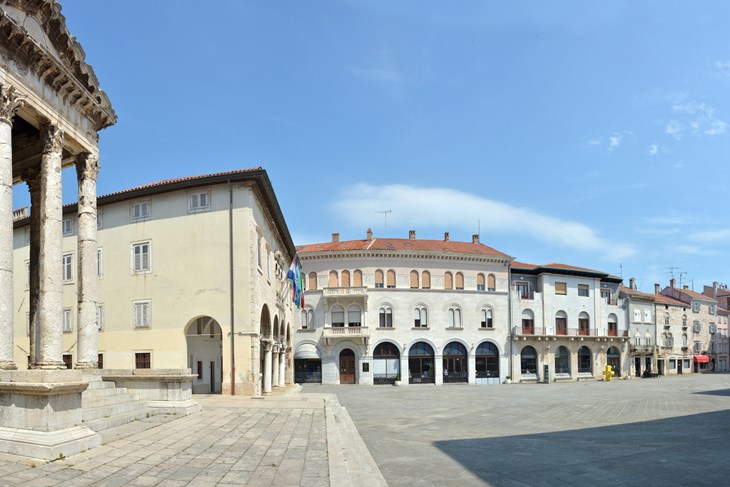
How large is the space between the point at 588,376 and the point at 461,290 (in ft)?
60.3

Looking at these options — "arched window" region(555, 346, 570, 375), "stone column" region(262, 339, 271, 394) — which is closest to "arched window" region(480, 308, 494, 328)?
"arched window" region(555, 346, 570, 375)

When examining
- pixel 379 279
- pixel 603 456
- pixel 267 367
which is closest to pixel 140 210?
pixel 267 367

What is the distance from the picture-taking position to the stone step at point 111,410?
42.5 feet

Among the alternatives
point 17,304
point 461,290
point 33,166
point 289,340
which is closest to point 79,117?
point 33,166

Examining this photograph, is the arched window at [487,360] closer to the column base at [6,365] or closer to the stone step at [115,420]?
the stone step at [115,420]

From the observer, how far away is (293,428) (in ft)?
48.8

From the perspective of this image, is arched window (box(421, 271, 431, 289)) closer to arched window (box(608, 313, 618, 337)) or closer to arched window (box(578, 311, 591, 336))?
arched window (box(578, 311, 591, 336))

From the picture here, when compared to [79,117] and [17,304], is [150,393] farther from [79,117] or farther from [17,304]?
[17,304]

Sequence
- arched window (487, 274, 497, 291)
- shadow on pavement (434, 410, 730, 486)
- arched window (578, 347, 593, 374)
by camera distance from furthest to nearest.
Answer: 1. arched window (578, 347, 593, 374)
2. arched window (487, 274, 497, 291)
3. shadow on pavement (434, 410, 730, 486)

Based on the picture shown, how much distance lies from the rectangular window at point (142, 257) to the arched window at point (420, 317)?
3024cm

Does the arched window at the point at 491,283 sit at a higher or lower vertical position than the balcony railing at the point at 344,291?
higher

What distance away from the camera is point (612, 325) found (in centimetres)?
6644

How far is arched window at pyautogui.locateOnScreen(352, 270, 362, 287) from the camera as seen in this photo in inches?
2122

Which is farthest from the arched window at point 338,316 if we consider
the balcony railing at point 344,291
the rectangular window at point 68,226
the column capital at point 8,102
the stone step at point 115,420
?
the column capital at point 8,102
